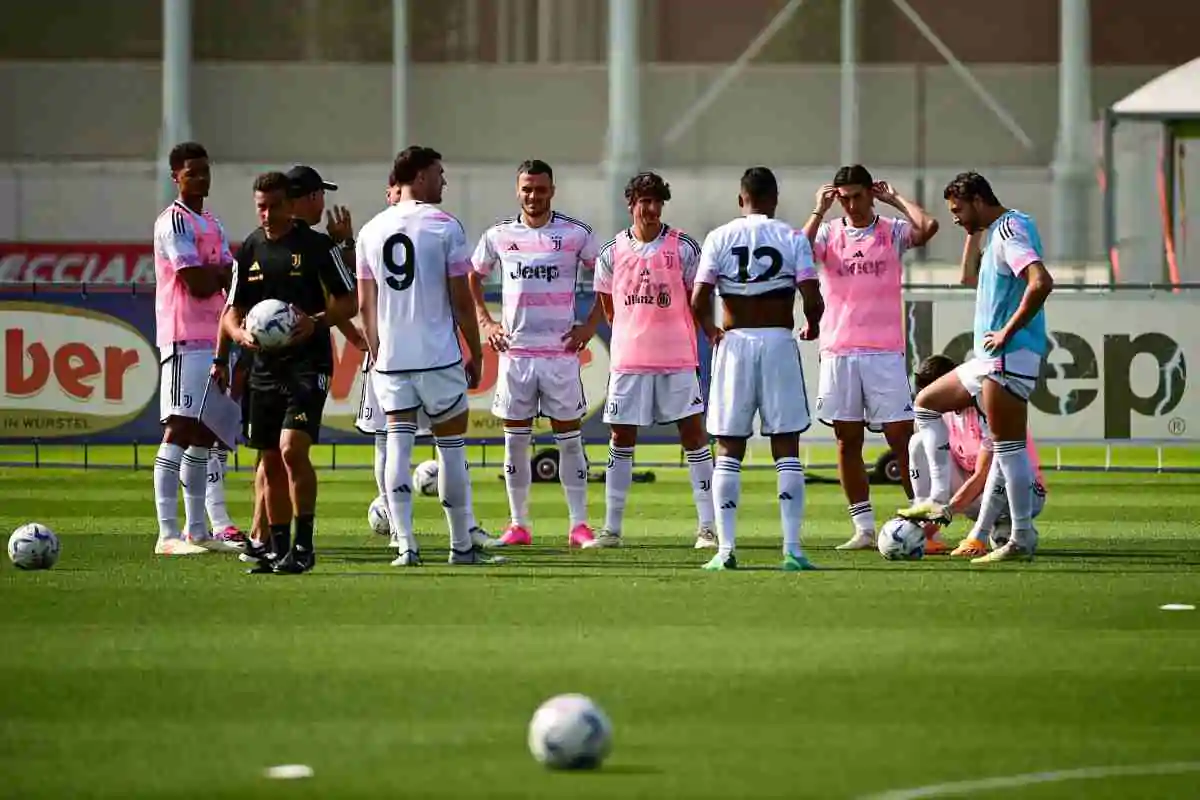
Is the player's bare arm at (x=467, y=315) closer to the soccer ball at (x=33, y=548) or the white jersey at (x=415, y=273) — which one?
the white jersey at (x=415, y=273)

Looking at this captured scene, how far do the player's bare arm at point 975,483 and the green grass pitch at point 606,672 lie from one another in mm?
644

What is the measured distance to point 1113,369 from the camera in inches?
922

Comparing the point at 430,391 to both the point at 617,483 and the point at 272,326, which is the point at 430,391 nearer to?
the point at 272,326

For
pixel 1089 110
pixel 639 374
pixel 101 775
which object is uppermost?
pixel 1089 110

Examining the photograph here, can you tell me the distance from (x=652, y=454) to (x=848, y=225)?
35.5 feet

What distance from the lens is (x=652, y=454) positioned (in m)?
26.1

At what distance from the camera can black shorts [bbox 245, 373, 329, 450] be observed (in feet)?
42.1

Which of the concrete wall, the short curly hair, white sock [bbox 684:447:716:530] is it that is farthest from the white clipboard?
the concrete wall

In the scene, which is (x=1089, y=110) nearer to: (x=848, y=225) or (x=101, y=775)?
(x=848, y=225)

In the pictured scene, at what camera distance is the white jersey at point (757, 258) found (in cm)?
1315

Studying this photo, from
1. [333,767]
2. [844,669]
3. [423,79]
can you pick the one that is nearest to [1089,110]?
[423,79]

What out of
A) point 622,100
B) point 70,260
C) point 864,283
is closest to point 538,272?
point 864,283

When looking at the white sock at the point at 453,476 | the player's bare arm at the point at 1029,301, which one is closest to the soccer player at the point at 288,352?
the white sock at the point at 453,476

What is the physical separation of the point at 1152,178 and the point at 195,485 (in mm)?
20242
